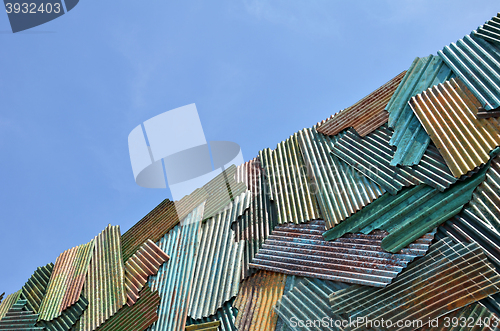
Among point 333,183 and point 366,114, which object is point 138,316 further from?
point 366,114

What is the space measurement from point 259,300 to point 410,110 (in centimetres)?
448

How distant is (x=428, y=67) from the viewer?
8.27 m

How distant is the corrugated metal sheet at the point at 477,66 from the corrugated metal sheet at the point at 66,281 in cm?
922

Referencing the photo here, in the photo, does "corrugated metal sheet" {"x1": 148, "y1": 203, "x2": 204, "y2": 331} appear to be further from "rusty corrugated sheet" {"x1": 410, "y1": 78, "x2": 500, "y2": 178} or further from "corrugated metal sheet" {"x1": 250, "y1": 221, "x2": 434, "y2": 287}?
"rusty corrugated sheet" {"x1": 410, "y1": 78, "x2": 500, "y2": 178}

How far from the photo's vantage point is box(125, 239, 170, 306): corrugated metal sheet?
8969 mm

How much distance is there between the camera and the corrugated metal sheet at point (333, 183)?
7.27 meters

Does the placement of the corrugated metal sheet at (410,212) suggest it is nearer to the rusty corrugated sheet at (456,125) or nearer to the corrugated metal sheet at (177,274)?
the rusty corrugated sheet at (456,125)

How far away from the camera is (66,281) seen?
10.2 metres

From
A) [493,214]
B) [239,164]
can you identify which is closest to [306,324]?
[493,214]

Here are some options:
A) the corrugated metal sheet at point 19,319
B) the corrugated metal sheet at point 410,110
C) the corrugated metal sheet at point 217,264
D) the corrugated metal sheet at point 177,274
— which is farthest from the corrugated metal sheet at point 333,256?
the corrugated metal sheet at point 19,319

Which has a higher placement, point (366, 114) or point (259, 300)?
point (366, 114)

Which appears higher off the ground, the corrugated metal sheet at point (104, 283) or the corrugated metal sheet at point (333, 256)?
the corrugated metal sheet at point (104, 283)

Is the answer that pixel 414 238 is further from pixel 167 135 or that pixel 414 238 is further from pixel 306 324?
pixel 167 135

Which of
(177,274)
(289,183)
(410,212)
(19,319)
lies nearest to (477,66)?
(410,212)
